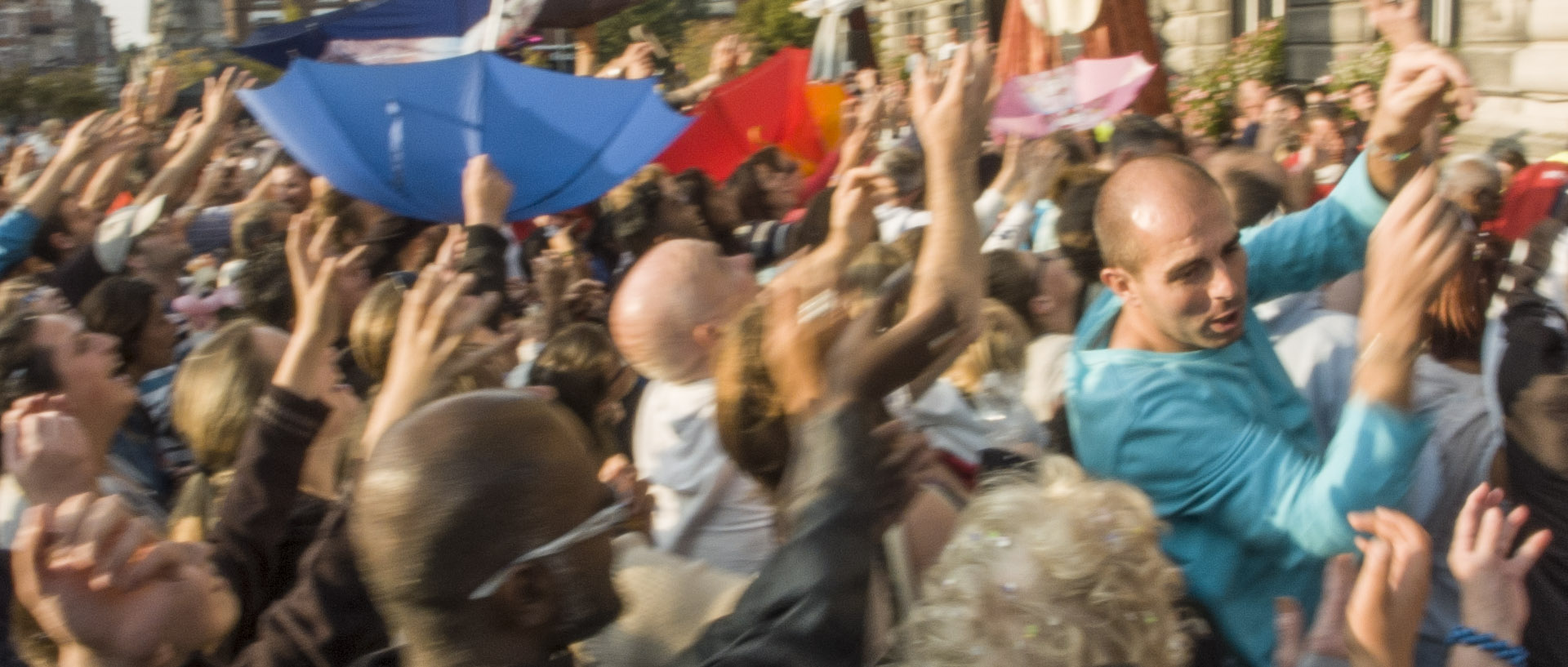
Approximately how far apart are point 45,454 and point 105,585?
2.09ft

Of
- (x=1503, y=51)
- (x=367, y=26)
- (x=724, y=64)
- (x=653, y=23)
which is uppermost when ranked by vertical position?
(x=367, y=26)

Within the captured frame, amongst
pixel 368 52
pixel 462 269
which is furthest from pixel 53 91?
pixel 462 269

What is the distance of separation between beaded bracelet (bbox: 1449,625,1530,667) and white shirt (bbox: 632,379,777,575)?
1259 mm

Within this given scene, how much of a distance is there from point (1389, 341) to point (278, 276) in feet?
12.2

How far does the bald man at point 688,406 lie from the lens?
9.27 ft

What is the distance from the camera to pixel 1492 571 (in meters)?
2.07

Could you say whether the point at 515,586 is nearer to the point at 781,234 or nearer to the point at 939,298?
the point at 939,298

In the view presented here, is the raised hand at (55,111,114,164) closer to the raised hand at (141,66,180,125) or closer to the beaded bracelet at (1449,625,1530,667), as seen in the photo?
the raised hand at (141,66,180,125)

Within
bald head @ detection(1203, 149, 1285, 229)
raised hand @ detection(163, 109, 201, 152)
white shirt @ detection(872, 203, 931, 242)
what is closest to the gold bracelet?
bald head @ detection(1203, 149, 1285, 229)

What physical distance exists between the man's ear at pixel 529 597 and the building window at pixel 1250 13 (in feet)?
53.0

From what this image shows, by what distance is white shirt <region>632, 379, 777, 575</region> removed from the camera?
2.82 meters

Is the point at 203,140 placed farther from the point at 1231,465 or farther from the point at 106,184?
the point at 1231,465

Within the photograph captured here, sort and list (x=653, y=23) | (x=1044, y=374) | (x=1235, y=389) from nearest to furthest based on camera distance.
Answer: (x=1235, y=389) < (x=1044, y=374) < (x=653, y=23)

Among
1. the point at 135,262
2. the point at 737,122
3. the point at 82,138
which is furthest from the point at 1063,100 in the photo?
the point at 82,138
